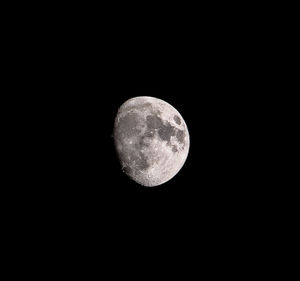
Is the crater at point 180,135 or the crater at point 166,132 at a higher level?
the crater at point 180,135

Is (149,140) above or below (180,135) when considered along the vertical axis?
below

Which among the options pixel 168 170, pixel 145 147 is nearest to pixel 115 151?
pixel 145 147

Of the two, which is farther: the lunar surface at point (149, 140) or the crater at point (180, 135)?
the crater at point (180, 135)

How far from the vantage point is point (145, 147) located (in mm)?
3627

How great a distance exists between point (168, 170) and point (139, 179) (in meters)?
0.37

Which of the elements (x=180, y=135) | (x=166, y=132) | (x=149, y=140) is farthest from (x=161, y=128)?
(x=180, y=135)

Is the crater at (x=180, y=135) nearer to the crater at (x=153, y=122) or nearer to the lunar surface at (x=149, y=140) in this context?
the lunar surface at (x=149, y=140)

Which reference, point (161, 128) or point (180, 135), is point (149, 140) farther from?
point (180, 135)

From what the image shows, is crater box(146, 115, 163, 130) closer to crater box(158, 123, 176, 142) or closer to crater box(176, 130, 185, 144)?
crater box(158, 123, 176, 142)

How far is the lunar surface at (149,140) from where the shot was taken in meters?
3.64

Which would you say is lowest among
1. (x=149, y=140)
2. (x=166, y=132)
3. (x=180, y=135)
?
(x=149, y=140)

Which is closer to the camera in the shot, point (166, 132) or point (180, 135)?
point (166, 132)

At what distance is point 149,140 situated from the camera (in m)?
3.61

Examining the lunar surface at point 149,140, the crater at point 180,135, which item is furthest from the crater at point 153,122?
the crater at point 180,135
